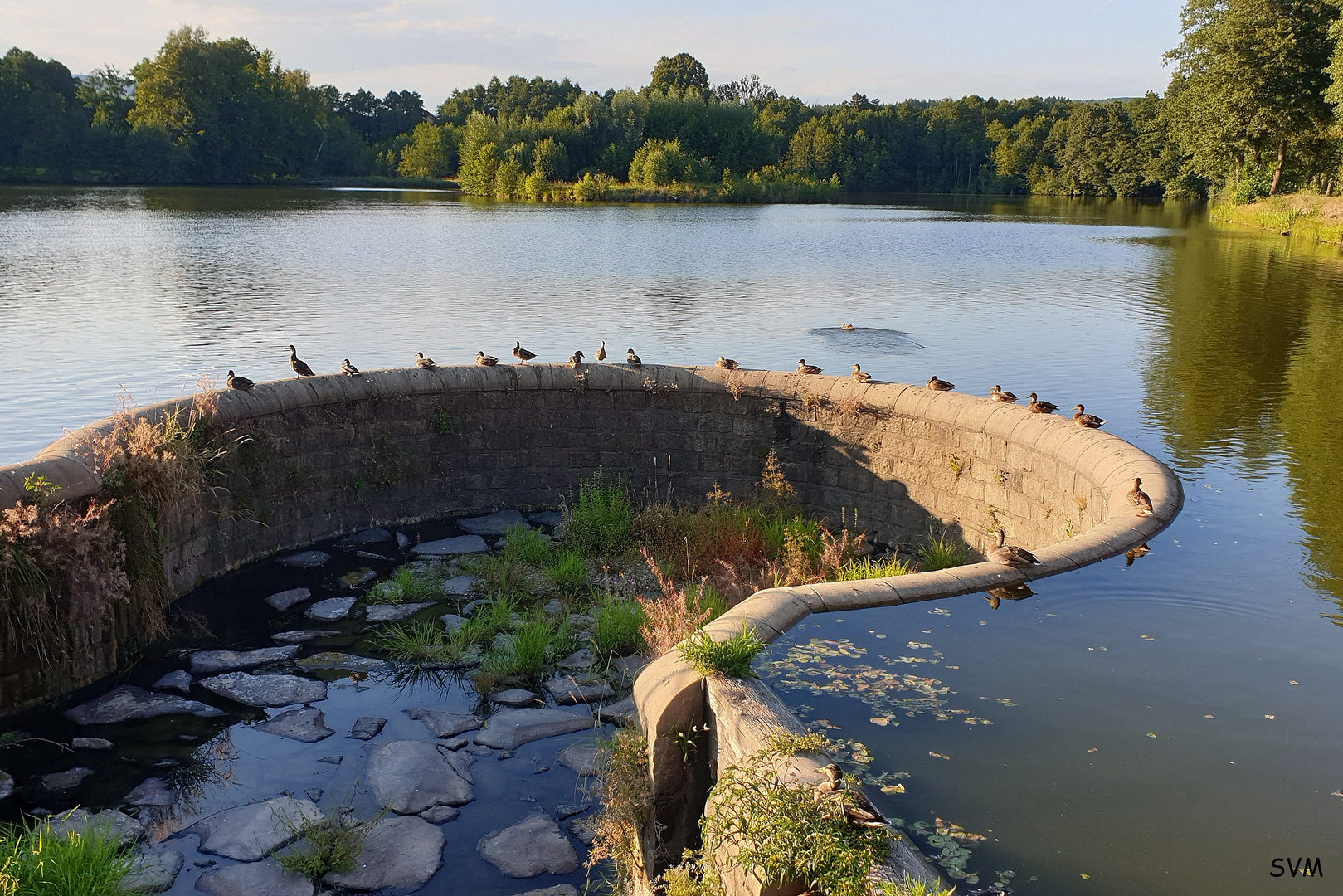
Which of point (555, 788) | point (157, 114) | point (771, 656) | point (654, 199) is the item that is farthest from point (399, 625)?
point (157, 114)

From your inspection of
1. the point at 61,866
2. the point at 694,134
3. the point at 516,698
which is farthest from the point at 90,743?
the point at 694,134

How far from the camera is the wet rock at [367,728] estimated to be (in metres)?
7.25

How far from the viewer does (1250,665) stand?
20.2 ft

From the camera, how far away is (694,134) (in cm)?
8906

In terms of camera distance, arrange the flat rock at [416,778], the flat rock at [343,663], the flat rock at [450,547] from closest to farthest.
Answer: the flat rock at [416,778]
the flat rock at [343,663]
the flat rock at [450,547]

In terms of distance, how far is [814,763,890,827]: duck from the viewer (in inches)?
149

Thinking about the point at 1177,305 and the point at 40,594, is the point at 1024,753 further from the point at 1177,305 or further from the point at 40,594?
the point at 1177,305

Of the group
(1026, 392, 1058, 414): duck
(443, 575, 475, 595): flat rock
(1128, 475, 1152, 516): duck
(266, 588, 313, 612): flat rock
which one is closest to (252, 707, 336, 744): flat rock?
(266, 588, 313, 612): flat rock

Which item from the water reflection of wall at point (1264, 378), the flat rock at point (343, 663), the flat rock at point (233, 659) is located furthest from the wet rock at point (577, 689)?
the water reflection of wall at point (1264, 378)

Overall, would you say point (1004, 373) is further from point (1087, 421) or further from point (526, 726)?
point (526, 726)

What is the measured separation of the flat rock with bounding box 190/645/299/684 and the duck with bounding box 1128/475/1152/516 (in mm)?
7493

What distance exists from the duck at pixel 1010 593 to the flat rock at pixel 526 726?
3172mm

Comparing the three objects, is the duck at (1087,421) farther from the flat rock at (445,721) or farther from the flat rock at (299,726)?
the flat rock at (299,726)

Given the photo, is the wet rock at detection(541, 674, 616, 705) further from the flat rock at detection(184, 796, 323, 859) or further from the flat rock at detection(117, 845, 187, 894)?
the flat rock at detection(117, 845, 187, 894)
